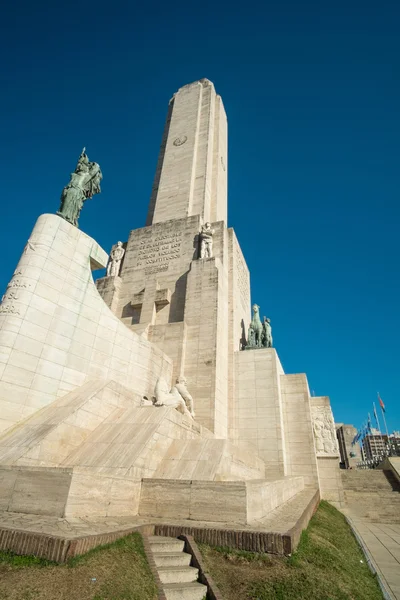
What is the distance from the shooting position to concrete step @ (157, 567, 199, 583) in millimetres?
4207

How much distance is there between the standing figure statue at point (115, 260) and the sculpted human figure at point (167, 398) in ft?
37.3

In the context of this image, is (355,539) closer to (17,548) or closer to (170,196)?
(17,548)

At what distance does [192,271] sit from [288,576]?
15.1 metres

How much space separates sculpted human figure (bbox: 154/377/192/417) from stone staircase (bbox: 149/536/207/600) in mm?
5941

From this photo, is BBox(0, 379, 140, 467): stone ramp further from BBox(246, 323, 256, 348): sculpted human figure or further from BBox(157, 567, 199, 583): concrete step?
BBox(246, 323, 256, 348): sculpted human figure

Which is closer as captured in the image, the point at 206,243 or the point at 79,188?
the point at 79,188

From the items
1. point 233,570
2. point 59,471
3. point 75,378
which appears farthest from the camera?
point 75,378

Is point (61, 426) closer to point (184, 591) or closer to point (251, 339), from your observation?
point (184, 591)

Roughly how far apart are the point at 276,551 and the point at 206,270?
14.3m

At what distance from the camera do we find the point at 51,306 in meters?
11.1

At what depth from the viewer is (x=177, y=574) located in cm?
426

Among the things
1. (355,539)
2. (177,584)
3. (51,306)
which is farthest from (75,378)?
(355,539)

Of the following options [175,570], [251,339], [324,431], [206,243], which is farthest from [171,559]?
[206,243]

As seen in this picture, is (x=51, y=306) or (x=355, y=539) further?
(x=51, y=306)
